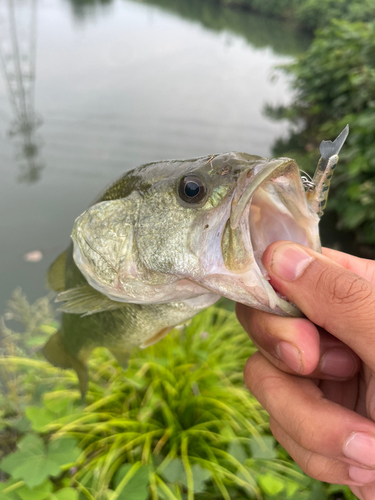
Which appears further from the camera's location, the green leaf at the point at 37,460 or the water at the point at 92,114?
the water at the point at 92,114

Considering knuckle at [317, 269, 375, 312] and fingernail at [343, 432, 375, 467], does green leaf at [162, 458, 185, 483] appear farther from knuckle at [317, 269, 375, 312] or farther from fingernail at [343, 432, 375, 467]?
knuckle at [317, 269, 375, 312]

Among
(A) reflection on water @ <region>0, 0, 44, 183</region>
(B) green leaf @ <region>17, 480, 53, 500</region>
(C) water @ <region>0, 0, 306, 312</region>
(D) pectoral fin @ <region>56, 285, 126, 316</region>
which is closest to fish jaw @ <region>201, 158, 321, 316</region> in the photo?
(D) pectoral fin @ <region>56, 285, 126, 316</region>

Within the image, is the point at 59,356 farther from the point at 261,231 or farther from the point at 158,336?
the point at 261,231

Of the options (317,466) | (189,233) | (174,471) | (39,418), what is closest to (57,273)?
(39,418)

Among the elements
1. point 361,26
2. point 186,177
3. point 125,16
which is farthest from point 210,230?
point 125,16

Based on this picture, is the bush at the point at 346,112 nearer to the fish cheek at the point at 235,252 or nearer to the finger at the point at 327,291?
the finger at the point at 327,291

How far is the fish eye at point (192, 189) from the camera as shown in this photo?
667 millimetres

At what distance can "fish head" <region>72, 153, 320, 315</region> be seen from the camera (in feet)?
2.05

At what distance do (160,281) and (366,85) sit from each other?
3.17 meters

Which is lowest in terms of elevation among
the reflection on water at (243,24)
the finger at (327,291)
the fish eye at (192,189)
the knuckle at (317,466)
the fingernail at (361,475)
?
the knuckle at (317,466)

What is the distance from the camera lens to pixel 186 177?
2.27 ft

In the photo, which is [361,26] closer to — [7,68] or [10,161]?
[10,161]

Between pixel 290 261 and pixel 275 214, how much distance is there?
0.47 feet

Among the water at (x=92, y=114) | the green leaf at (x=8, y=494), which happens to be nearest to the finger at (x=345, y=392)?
the green leaf at (x=8, y=494)
